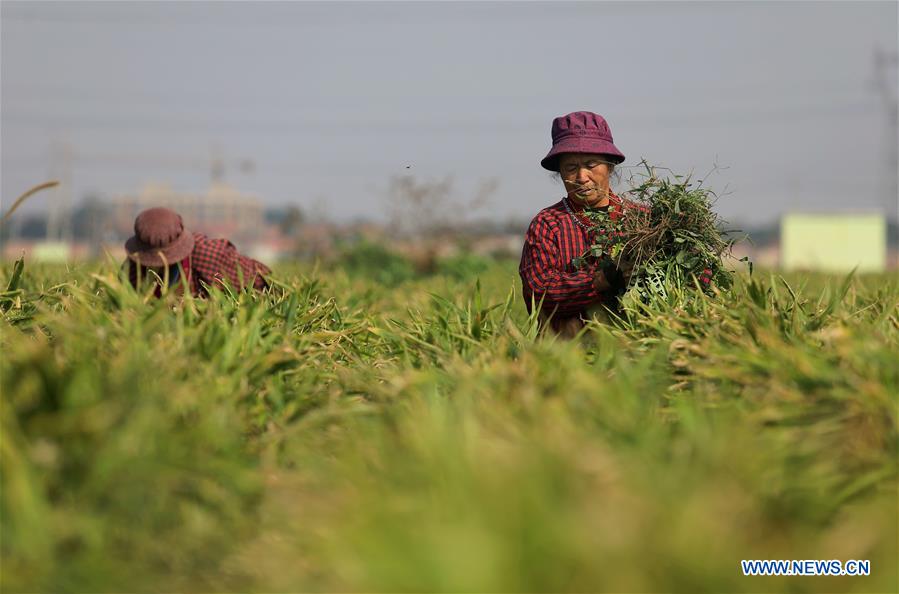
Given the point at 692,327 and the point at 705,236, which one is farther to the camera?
the point at 705,236

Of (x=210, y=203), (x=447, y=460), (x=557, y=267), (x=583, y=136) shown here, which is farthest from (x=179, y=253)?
(x=210, y=203)

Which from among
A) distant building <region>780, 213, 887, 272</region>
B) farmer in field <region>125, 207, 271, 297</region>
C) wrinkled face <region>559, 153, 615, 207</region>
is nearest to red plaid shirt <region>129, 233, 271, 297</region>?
farmer in field <region>125, 207, 271, 297</region>

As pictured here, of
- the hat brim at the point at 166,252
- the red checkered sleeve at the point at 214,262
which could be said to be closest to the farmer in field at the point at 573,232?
the red checkered sleeve at the point at 214,262

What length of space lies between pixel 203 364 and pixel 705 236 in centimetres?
217

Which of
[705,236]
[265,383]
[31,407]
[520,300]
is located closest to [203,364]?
[265,383]

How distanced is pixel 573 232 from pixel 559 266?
0.55 ft

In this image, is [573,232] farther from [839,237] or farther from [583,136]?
[839,237]

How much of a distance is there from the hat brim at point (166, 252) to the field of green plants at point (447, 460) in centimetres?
188

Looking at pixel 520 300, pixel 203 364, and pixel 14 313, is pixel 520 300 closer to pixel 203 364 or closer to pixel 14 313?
pixel 14 313

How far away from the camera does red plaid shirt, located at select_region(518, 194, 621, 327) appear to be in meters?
4.23

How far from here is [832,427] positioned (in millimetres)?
2602

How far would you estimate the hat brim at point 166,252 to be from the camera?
547 centimetres

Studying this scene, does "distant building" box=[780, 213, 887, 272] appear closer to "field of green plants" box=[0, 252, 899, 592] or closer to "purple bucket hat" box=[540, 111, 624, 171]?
"purple bucket hat" box=[540, 111, 624, 171]

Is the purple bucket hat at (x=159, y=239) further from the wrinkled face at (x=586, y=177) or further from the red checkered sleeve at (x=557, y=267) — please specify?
the wrinkled face at (x=586, y=177)
